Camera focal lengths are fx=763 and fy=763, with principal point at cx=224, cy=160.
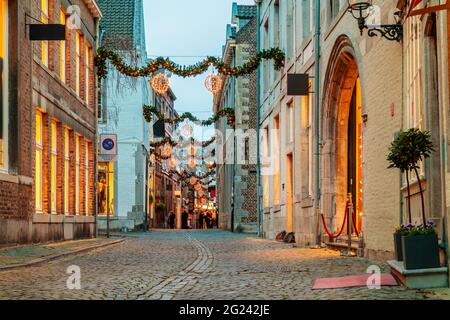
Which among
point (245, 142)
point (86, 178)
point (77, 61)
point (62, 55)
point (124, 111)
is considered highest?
point (124, 111)

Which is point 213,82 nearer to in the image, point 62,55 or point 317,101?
point 62,55

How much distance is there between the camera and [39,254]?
13.6 meters

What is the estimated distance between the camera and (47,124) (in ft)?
62.6

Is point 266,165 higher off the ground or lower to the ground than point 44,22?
lower

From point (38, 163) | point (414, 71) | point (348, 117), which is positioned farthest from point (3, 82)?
point (414, 71)

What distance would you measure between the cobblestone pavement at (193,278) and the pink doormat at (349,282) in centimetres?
16

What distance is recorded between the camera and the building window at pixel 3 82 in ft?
49.9

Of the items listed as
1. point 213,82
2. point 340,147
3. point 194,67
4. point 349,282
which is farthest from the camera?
point 213,82

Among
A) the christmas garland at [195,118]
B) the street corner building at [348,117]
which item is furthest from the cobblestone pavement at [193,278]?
the christmas garland at [195,118]

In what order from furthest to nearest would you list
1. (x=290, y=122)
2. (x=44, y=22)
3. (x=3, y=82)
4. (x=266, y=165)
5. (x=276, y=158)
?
(x=266, y=165) < (x=276, y=158) < (x=290, y=122) < (x=44, y=22) < (x=3, y=82)

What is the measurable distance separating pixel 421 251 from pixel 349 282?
3.44 ft
